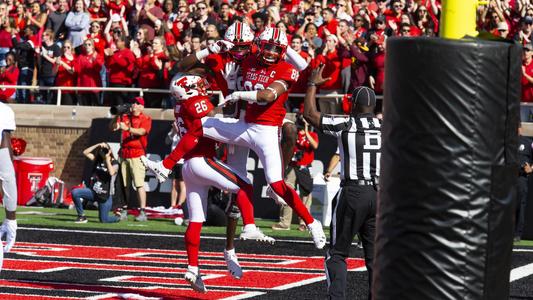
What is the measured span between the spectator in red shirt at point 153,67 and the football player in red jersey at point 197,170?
10005 millimetres

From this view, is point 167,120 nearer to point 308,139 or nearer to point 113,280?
point 308,139

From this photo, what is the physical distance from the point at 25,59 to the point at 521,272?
533 inches

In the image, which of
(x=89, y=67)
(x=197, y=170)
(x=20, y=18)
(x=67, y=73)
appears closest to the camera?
(x=197, y=170)

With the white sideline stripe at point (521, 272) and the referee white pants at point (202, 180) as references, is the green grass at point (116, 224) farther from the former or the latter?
the referee white pants at point (202, 180)

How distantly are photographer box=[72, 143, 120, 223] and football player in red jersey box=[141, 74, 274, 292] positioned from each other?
Result: 23.0 ft

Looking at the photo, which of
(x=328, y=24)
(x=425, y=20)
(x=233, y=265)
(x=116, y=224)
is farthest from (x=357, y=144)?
(x=328, y=24)

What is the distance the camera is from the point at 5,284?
10.5 m

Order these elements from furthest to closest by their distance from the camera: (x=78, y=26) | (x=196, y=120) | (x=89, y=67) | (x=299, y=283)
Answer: (x=78, y=26)
(x=89, y=67)
(x=299, y=283)
(x=196, y=120)

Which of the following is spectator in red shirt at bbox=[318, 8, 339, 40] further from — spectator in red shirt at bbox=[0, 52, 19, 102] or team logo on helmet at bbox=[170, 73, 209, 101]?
team logo on helmet at bbox=[170, 73, 209, 101]

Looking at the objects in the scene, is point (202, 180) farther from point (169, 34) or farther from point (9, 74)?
point (9, 74)

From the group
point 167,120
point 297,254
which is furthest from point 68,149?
point 297,254

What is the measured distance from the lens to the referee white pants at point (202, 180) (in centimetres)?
1013

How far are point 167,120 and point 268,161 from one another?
10309 mm

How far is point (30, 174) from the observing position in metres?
21.8
